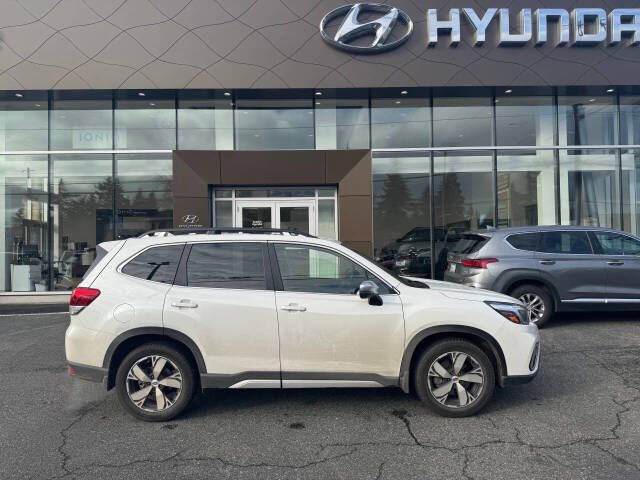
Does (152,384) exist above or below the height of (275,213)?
below

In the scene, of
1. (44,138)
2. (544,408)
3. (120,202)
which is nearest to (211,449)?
(544,408)

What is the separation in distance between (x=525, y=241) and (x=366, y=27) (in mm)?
6646

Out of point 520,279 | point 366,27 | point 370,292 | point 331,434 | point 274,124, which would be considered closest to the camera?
point 331,434

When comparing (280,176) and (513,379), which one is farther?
(280,176)

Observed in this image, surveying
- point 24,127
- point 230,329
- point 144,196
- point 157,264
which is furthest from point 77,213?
point 230,329

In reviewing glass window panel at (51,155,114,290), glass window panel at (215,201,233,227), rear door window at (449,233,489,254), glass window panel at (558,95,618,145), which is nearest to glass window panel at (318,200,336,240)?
glass window panel at (215,201,233,227)

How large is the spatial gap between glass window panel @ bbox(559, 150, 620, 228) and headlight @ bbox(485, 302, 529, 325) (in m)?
9.58

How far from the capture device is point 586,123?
12500mm

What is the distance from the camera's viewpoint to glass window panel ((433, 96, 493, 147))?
40.5 feet

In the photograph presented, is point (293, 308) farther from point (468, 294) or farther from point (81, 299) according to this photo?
point (81, 299)

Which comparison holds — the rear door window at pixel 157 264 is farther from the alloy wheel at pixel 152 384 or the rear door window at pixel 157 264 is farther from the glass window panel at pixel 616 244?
the glass window panel at pixel 616 244

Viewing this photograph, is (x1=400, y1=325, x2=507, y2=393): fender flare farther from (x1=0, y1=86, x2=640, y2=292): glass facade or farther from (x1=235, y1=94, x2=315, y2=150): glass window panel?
(x1=235, y1=94, x2=315, y2=150): glass window panel

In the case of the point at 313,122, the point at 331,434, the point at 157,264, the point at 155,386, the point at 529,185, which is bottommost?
the point at 331,434

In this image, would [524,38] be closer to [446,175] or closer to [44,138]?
[446,175]
